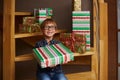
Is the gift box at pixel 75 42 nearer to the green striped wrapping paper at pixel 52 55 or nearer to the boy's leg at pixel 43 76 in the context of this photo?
the green striped wrapping paper at pixel 52 55

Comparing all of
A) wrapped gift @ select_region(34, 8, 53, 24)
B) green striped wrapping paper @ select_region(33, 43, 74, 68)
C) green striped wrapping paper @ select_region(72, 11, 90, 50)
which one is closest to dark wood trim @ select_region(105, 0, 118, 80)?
green striped wrapping paper @ select_region(72, 11, 90, 50)

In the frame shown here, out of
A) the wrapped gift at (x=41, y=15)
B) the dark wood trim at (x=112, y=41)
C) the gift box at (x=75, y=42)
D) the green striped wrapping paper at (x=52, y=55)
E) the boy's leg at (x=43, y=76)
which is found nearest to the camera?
the green striped wrapping paper at (x=52, y=55)

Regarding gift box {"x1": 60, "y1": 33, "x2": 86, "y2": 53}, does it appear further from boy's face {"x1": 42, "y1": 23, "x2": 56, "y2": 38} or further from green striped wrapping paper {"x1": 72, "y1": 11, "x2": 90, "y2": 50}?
boy's face {"x1": 42, "y1": 23, "x2": 56, "y2": 38}

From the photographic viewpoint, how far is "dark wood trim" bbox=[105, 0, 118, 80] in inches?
101

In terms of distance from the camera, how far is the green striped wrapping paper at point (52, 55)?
66.6 inches

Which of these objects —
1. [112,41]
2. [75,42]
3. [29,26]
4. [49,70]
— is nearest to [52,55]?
[49,70]

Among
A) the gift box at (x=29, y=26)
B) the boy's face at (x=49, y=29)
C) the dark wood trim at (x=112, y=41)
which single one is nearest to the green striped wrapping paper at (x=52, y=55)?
the boy's face at (x=49, y=29)

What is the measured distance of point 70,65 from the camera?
8.46ft

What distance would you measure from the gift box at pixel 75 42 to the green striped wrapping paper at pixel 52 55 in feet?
0.58

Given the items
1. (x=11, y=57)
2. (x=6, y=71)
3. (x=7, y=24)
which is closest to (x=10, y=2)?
(x=7, y=24)

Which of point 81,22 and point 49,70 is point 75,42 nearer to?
point 81,22

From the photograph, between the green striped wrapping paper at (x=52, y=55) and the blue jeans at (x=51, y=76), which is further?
the blue jeans at (x=51, y=76)

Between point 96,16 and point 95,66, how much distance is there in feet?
1.63

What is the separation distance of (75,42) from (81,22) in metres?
0.21
